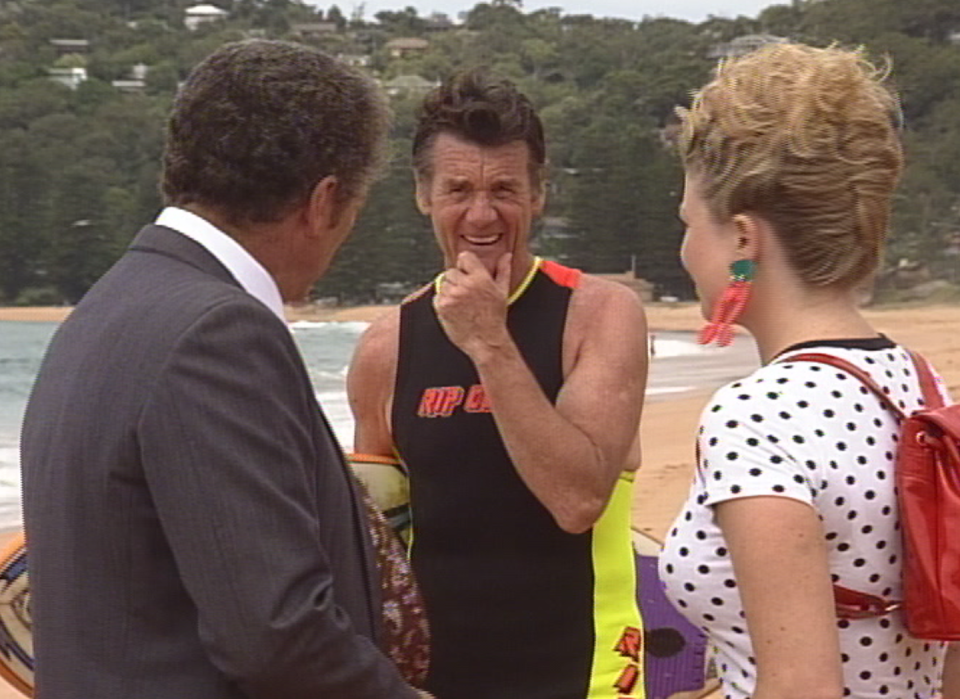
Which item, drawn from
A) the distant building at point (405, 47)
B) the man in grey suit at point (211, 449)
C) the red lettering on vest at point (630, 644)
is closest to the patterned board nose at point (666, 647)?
the red lettering on vest at point (630, 644)

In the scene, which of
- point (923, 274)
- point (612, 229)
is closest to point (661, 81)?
point (612, 229)

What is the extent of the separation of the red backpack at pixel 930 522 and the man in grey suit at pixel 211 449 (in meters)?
0.56

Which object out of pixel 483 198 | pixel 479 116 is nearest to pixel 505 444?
pixel 483 198

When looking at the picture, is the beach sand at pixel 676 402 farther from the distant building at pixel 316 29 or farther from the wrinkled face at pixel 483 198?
the distant building at pixel 316 29

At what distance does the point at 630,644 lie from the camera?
2.56 metres

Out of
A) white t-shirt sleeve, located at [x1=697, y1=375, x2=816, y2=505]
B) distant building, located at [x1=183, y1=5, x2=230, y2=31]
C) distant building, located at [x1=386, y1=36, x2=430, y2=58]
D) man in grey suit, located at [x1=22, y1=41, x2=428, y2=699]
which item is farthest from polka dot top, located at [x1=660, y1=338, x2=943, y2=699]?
distant building, located at [x1=183, y1=5, x2=230, y2=31]

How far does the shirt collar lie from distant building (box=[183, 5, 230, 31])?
3265 inches

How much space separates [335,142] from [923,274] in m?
39.3

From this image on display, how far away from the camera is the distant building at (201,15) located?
274ft

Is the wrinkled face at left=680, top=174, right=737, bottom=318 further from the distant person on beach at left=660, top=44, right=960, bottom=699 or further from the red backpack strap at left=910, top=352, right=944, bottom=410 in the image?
the red backpack strap at left=910, top=352, right=944, bottom=410

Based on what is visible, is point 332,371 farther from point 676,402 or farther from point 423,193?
point 423,193

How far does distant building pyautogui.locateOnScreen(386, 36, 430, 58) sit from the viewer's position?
7181 cm

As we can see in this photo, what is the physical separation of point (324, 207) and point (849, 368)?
0.61m

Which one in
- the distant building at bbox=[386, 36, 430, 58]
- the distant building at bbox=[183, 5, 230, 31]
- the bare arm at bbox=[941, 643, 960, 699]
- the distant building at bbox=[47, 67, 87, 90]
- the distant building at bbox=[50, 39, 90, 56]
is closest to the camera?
the bare arm at bbox=[941, 643, 960, 699]
